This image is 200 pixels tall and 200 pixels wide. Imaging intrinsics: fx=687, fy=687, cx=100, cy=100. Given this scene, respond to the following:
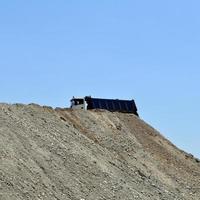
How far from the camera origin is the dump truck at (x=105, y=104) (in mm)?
41281

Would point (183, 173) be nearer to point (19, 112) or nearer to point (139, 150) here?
point (139, 150)

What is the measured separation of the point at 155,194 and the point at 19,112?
7.65 metres

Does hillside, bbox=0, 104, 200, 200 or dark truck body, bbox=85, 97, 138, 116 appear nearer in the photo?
hillside, bbox=0, 104, 200, 200

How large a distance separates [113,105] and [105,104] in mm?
576

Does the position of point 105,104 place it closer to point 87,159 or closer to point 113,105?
point 113,105

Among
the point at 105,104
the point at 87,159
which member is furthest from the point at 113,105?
the point at 87,159

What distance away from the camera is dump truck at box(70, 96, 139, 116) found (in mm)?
41281

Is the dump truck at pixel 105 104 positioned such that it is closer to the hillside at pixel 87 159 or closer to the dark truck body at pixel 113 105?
the dark truck body at pixel 113 105

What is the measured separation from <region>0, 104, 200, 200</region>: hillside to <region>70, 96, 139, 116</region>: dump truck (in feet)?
6.05

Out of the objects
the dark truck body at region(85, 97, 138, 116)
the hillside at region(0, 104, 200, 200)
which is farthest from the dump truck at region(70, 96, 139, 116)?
the hillside at region(0, 104, 200, 200)

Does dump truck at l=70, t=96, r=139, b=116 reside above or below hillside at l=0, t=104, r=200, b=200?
above

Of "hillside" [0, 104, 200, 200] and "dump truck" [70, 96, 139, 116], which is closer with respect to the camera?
"hillside" [0, 104, 200, 200]

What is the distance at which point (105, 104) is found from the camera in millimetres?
42344

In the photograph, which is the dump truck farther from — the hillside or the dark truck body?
the hillside
